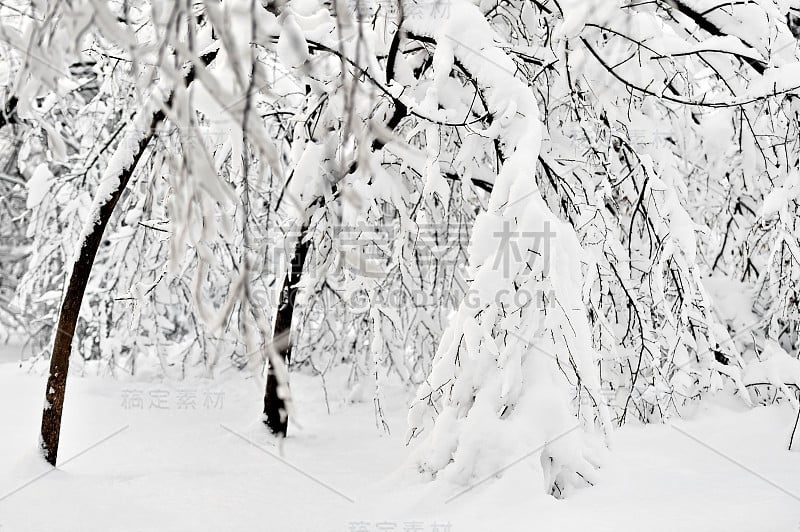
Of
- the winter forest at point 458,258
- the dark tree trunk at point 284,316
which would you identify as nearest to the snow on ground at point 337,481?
the winter forest at point 458,258

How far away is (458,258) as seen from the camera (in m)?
5.96

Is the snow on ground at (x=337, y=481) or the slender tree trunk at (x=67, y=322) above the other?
the slender tree trunk at (x=67, y=322)

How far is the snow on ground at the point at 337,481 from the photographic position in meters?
2.72

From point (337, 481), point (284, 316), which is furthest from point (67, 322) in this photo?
point (337, 481)

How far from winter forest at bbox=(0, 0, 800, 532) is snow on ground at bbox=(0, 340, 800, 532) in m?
0.02

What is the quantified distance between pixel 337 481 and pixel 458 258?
2.54 metres

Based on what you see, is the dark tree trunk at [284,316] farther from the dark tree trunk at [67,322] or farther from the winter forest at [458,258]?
the dark tree trunk at [67,322]

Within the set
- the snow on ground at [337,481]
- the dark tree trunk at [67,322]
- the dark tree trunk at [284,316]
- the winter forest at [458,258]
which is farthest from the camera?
the dark tree trunk at [284,316]

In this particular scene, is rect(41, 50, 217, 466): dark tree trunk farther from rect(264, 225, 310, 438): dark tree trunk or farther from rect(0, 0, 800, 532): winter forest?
rect(264, 225, 310, 438): dark tree trunk

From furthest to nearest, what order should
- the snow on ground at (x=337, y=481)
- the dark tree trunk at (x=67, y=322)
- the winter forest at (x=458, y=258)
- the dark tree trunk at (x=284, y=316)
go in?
1. the dark tree trunk at (x=284, y=316)
2. the dark tree trunk at (x=67, y=322)
3. the snow on ground at (x=337, y=481)
4. the winter forest at (x=458, y=258)

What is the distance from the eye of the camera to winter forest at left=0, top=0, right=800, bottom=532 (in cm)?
242

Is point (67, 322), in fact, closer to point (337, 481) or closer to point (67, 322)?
point (67, 322)

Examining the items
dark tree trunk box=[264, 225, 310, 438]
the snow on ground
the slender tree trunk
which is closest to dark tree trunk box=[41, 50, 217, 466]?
the slender tree trunk

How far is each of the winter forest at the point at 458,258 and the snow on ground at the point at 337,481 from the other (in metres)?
0.02
